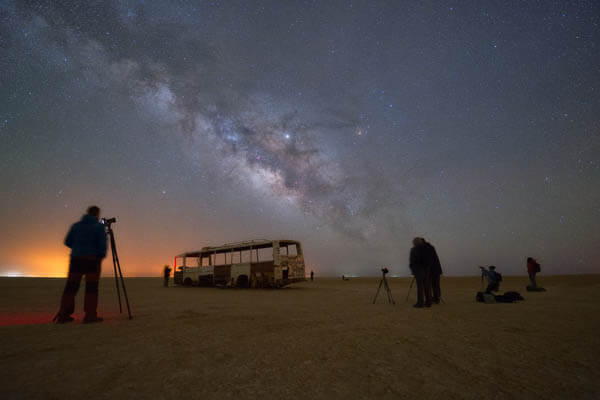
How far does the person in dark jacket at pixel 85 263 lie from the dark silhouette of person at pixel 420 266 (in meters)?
8.17

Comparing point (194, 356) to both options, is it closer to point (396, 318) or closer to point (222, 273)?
point (396, 318)

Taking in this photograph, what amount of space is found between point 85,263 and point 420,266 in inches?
339

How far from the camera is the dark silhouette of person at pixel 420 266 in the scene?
8.65 m

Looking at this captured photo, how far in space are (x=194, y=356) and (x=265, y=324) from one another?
232 centimetres

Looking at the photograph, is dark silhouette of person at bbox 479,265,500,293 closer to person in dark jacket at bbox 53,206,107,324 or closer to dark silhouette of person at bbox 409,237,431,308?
dark silhouette of person at bbox 409,237,431,308

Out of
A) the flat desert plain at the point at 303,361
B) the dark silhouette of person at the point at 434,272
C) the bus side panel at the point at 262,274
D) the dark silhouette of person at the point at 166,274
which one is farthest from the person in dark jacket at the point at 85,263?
the dark silhouette of person at the point at 166,274

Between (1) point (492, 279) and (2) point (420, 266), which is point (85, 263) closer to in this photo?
(2) point (420, 266)

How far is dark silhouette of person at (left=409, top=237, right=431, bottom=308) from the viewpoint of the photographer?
8655mm

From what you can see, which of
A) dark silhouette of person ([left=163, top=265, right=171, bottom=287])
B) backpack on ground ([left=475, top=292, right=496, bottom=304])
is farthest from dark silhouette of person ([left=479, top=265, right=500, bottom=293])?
dark silhouette of person ([left=163, top=265, right=171, bottom=287])

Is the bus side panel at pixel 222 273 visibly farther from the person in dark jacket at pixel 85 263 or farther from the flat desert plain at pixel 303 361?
the flat desert plain at pixel 303 361

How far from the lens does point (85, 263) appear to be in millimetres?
5773

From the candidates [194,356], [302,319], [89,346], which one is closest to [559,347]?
[302,319]

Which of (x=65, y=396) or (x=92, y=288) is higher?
(x=92, y=288)

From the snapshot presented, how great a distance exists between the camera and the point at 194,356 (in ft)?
11.5
